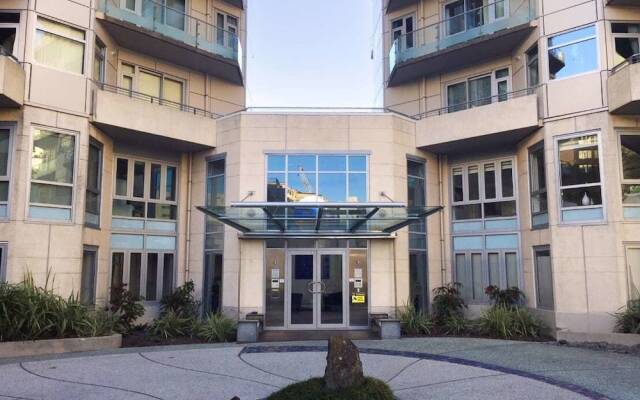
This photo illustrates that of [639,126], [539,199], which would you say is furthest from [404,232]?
[639,126]

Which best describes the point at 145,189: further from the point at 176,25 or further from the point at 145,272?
the point at 176,25

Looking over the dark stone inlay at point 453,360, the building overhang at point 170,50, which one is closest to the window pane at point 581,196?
the dark stone inlay at point 453,360

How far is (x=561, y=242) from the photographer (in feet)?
47.3

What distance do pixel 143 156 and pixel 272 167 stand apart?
443 centimetres

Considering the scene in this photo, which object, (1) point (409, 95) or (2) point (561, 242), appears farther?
(1) point (409, 95)

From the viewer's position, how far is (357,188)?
650 inches

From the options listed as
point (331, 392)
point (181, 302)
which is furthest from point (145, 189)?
point (331, 392)

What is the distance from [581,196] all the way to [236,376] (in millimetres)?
10566

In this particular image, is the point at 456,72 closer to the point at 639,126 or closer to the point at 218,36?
the point at 639,126

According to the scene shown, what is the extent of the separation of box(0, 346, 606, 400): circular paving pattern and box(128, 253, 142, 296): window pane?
5238 millimetres

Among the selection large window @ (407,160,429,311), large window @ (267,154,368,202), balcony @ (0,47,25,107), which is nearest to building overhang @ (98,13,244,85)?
balcony @ (0,47,25,107)

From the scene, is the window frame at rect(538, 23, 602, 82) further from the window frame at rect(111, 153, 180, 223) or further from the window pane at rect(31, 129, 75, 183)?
the window pane at rect(31, 129, 75, 183)

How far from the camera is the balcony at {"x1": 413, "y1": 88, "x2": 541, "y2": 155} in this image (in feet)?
51.2

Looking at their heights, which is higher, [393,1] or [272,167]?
[393,1]
